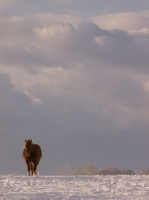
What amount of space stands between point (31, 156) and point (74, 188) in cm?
810

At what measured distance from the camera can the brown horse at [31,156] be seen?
23306mm

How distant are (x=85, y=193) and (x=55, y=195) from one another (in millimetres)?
1040

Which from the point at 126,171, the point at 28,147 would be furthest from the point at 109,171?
the point at 28,147

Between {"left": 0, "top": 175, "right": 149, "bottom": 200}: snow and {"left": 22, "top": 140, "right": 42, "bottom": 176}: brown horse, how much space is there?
486 centimetres

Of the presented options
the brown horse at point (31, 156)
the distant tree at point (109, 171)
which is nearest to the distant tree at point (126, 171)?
the distant tree at point (109, 171)

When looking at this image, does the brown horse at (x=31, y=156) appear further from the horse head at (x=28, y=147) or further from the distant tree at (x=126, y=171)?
the distant tree at (x=126, y=171)

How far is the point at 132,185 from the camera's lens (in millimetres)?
16609

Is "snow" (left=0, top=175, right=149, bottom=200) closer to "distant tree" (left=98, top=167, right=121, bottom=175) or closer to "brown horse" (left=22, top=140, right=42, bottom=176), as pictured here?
"brown horse" (left=22, top=140, right=42, bottom=176)

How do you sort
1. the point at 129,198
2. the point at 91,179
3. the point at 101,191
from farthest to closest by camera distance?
1. the point at 91,179
2. the point at 101,191
3. the point at 129,198

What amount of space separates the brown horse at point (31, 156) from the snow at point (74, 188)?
16.0ft

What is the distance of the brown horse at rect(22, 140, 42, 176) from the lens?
76.5 ft

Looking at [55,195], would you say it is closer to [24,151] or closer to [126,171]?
[24,151]

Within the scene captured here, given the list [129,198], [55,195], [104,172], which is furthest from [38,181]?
[104,172]

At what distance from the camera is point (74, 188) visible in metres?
15.9
